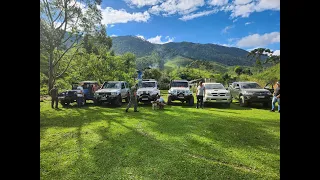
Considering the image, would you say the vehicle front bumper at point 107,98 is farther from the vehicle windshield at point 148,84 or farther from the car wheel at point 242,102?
the car wheel at point 242,102

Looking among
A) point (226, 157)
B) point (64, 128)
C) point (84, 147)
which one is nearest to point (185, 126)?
point (226, 157)

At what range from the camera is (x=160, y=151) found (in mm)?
4402

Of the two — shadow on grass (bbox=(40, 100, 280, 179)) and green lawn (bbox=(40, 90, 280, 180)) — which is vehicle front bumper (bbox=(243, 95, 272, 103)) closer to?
shadow on grass (bbox=(40, 100, 280, 179))

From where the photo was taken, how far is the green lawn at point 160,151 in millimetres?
3424

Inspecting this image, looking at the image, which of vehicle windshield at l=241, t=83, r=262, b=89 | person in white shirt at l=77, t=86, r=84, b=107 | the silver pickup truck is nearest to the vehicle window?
person in white shirt at l=77, t=86, r=84, b=107

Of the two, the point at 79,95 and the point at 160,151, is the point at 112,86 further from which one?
the point at 160,151

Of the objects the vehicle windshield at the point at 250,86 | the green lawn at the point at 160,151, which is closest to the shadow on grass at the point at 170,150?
the green lawn at the point at 160,151
